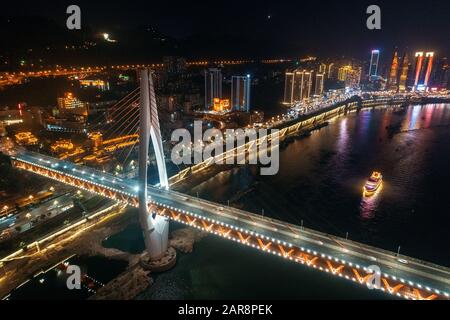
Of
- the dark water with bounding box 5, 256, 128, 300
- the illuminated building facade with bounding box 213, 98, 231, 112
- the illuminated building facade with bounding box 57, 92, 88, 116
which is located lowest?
the dark water with bounding box 5, 256, 128, 300

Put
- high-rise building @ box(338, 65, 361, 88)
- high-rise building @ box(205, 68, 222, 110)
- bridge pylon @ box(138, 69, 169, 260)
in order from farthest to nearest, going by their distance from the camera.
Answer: high-rise building @ box(338, 65, 361, 88) → high-rise building @ box(205, 68, 222, 110) → bridge pylon @ box(138, 69, 169, 260)

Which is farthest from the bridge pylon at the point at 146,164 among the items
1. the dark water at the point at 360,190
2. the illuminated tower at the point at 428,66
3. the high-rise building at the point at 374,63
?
the high-rise building at the point at 374,63

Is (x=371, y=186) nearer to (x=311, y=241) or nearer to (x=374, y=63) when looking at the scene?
(x=311, y=241)

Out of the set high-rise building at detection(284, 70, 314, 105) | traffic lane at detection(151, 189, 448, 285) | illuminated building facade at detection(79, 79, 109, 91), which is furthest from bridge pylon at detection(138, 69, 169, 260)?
high-rise building at detection(284, 70, 314, 105)

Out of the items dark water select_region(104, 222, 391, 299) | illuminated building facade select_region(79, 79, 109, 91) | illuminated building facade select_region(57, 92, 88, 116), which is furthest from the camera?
illuminated building facade select_region(79, 79, 109, 91)

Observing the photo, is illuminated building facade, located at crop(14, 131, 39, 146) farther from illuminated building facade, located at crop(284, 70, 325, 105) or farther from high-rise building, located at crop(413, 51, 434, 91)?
high-rise building, located at crop(413, 51, 434, 91)

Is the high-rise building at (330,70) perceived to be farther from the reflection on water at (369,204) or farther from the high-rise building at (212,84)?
the reflection on water at (369,204)

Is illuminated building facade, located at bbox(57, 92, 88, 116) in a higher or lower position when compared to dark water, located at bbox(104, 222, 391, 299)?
higher
